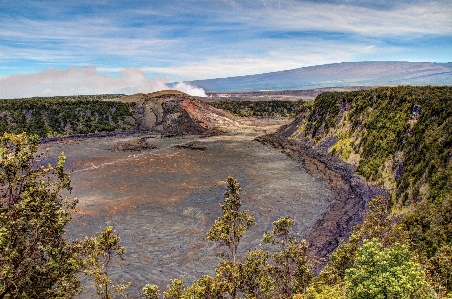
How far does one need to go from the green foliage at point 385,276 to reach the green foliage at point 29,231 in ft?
28.3

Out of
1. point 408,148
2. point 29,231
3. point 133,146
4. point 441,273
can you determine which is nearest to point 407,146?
point 408,148

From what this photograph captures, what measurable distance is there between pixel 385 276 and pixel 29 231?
34.1ft

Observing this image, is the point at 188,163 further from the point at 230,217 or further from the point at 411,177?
the point at 230,217

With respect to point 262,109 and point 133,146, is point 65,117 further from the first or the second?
point 262,109

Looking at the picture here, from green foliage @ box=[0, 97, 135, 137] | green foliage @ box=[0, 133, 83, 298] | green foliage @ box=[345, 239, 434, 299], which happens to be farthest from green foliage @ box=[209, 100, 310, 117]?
green foliage @ box=[0, 133, 83, 298]

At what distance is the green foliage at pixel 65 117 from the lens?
93750 mm

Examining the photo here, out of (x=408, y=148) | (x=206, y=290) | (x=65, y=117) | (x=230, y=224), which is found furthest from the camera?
(x=65, y=117)

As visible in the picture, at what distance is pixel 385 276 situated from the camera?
9.63 m

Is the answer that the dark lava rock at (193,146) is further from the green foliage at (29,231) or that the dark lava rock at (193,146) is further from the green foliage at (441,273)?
the green foliage at (29,231)

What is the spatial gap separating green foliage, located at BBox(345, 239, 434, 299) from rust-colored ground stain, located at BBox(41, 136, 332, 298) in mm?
15892

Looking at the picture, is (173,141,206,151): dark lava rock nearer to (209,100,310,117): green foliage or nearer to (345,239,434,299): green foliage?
(209,100,310,117): green foliage

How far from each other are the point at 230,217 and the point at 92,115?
102 meters

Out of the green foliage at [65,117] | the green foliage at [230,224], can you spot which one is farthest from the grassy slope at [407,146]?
the green foliage at [65,117]

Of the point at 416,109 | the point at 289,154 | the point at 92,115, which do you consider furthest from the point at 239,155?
the point at 92,115
